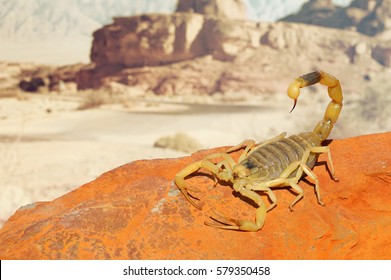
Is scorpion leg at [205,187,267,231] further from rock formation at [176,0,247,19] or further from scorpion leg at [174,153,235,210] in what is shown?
rock formation at [176,0,247,19]

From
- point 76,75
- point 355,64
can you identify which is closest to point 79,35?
point 76,75

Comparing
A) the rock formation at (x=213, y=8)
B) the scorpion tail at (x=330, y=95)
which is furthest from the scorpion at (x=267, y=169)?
the rock formation at (x=213, y=8)

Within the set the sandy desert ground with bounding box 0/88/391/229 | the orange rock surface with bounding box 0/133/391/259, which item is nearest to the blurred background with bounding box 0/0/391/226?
the sandy desert ground with bounding box 0/88/391/229

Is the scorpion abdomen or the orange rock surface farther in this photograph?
the scorpion abdomen

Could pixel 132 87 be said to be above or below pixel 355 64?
below

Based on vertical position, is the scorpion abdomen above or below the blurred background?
above

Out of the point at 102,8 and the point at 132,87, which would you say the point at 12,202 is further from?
the point at 102,8

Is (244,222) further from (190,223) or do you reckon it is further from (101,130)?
(101,130)
